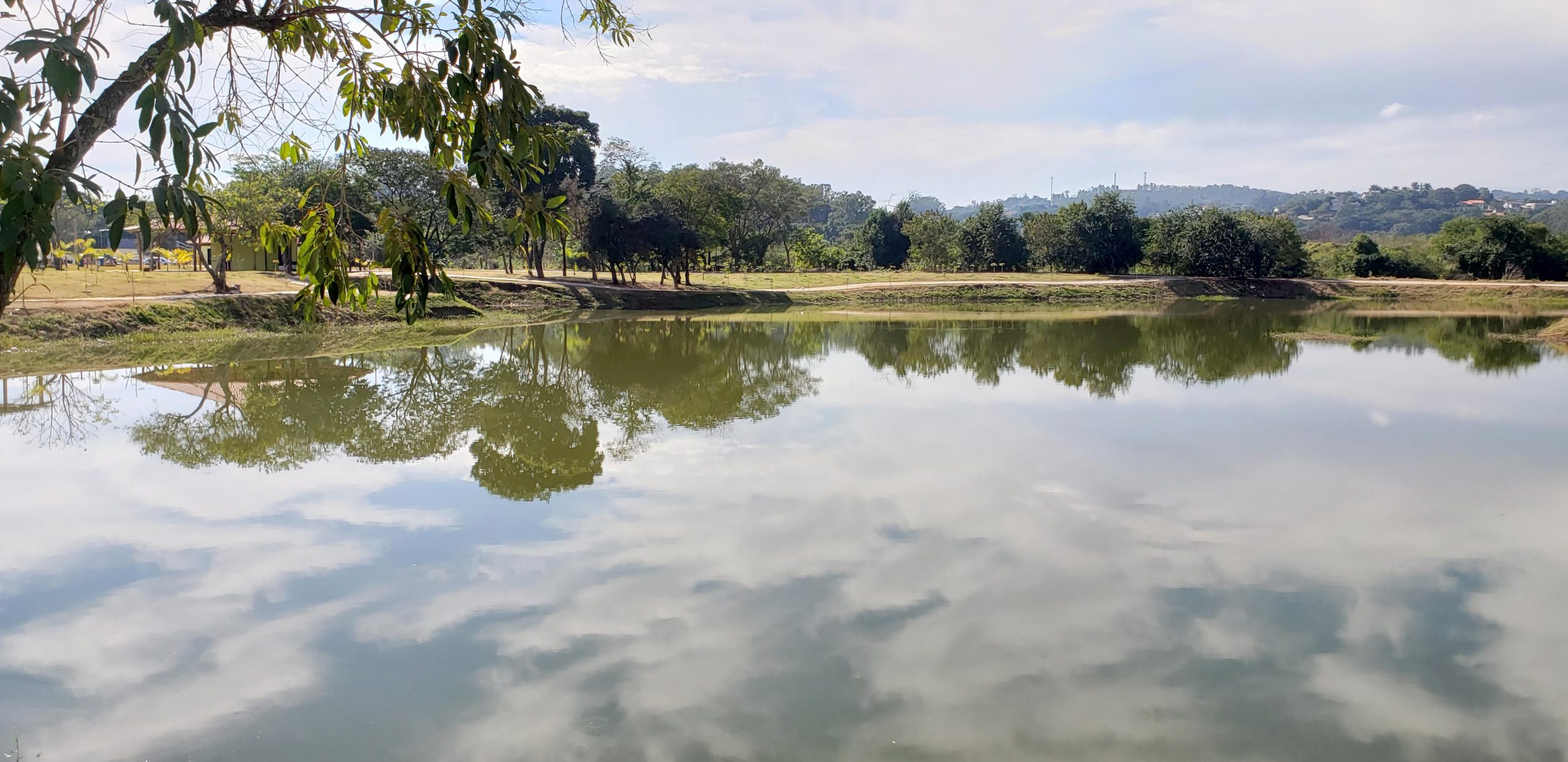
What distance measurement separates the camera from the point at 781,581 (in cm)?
675

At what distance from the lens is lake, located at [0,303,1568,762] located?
4.84 m

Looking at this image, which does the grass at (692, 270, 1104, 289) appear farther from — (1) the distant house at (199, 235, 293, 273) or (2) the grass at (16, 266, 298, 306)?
(2) the grass at (16, 266, 298, 306)

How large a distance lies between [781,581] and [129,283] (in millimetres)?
31114

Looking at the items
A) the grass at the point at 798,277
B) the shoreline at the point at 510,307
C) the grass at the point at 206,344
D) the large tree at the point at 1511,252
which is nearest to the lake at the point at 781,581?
the shoreline at the point at 510,307

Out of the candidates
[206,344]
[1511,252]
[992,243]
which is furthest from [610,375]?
[1511,252]

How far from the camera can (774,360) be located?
911 inches

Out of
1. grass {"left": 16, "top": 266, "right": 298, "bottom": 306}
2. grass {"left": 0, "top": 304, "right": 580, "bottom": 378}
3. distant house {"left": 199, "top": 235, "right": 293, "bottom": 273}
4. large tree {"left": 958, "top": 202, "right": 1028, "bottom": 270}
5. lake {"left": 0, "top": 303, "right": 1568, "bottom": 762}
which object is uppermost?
large tree {"left": 958, "top": 202, "right": 1028, "bottom": 270}

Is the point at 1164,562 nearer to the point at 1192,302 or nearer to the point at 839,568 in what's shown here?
the point at 839,568

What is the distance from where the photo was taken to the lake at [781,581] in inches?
191

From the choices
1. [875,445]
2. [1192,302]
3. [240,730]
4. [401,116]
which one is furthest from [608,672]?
[1192,302]

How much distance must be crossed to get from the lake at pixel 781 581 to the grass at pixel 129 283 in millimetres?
13150

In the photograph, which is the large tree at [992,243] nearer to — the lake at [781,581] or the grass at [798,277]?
the grass at [798,277]

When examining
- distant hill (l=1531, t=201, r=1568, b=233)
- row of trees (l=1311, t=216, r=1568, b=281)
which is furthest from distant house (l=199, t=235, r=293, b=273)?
distant hill (l=1531, t=201, r=1568, b=233)

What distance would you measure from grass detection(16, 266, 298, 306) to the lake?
43.1 feet
